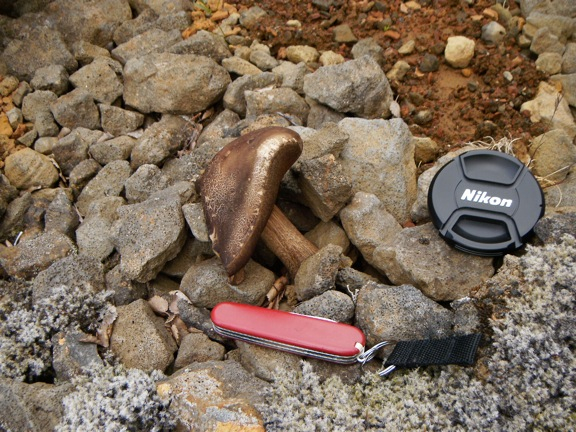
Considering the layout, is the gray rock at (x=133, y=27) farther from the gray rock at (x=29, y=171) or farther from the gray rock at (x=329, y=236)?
the gray rock at (x=329, y=236)

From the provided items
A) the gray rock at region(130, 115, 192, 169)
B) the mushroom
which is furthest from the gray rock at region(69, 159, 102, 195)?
the mushroom

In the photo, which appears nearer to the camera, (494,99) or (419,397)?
(419,397)

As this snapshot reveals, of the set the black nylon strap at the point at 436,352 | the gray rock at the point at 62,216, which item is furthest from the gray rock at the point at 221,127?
the black nylon strap at the point at 436,352

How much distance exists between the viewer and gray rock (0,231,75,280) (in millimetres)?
3523

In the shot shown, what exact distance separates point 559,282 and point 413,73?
234cm

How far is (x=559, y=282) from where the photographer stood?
2619 millimetres

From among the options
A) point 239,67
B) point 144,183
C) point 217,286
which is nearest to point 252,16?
point 239,67

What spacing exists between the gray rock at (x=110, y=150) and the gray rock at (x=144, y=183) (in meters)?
0.39

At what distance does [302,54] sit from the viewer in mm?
4648

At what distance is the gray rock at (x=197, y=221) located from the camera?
325cm

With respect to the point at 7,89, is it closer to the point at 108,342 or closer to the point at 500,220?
the point at 108,342

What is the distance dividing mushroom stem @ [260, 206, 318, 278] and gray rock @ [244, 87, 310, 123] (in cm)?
102

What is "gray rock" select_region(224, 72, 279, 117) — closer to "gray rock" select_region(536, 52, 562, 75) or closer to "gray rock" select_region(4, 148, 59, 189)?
"gray rock" select_region(4, 148, 59, 189)

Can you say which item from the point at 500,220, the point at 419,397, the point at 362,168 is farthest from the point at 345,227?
the point at 419,397
